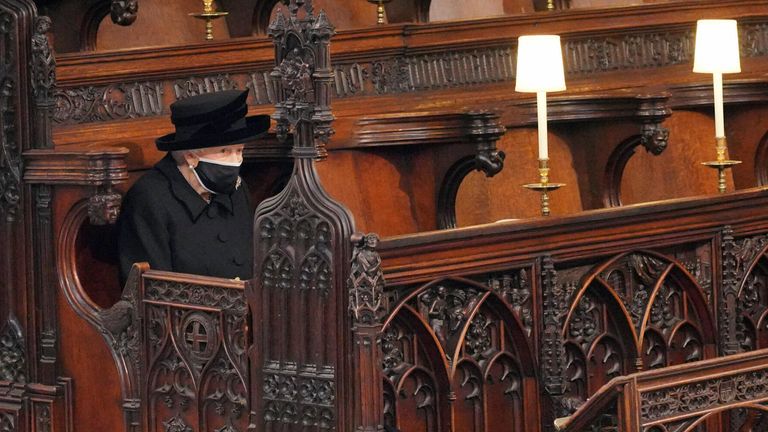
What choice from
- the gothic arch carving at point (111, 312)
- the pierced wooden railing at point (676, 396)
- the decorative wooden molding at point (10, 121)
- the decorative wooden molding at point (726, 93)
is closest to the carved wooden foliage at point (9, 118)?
the decorative wooden molding at point (10, 121)

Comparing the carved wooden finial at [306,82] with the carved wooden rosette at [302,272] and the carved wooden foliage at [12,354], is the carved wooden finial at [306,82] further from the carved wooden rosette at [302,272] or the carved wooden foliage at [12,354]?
the carved wooden foliage at [12,354]

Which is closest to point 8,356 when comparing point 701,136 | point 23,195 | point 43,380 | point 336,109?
point 43,380

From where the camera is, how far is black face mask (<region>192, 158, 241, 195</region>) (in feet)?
21.4

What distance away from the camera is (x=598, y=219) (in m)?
6.08

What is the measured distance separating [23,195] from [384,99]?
1.92 metres

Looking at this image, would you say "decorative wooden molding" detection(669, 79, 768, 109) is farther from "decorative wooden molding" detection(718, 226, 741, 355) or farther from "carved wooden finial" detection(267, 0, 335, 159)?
"carved wooden finial" detection(267, 0, 335, 159)

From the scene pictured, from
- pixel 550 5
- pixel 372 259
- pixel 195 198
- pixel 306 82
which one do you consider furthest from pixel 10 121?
pixel 550 5

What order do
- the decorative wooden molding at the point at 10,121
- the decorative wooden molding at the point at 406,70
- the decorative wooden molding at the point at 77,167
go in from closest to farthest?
the decorative wooden molding at the point at 77,167 < the decorative wooden molding at the point at 10,121 < the decorative wooden molding at the point at 406,70

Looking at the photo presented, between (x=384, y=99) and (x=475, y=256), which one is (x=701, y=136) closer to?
(x=384, y=99)

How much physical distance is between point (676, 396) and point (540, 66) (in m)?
2.24

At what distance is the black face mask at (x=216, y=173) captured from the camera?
21.4 feet

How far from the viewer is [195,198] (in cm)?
654

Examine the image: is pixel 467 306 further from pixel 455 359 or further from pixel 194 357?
pixel 194 357

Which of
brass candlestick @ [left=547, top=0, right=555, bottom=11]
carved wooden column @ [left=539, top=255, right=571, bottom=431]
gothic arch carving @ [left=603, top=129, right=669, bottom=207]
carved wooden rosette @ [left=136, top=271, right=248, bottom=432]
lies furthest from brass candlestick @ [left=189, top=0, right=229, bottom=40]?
carved wooden column @ [left=539, top=255, right=571, bottom=431]
